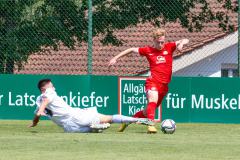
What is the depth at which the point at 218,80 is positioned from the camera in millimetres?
21359

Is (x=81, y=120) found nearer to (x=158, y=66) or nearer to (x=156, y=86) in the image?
(x=156, y=86)

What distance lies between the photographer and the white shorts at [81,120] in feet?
52.4

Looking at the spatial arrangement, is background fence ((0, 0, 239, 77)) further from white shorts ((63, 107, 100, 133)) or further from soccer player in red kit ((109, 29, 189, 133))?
white shorts ((63, 107, 100, 133))

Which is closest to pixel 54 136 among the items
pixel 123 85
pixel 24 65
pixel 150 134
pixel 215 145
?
pixel 150 134

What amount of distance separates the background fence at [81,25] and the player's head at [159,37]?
5.31m

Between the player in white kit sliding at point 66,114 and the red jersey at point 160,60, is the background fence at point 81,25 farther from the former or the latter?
the player in white kit sliding at point 66,114

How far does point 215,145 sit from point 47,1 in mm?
11279

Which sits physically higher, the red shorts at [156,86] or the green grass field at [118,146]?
the red shorts at [156,86]

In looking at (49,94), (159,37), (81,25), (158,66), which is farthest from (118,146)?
(81,25)

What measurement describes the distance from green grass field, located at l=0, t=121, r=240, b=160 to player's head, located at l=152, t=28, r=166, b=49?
1.80 meters

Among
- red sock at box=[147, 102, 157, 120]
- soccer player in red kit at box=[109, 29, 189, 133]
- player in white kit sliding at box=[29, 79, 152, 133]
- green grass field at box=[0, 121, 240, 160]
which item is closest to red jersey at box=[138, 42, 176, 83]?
soccer player in red kit at box=[109, 29, 189, 133]

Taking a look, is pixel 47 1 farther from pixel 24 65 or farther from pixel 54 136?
pixel 54 136

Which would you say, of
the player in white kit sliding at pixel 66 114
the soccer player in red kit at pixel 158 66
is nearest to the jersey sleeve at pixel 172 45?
the soccer player in red kit at pixel 158 66

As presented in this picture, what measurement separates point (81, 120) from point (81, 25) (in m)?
7.24
